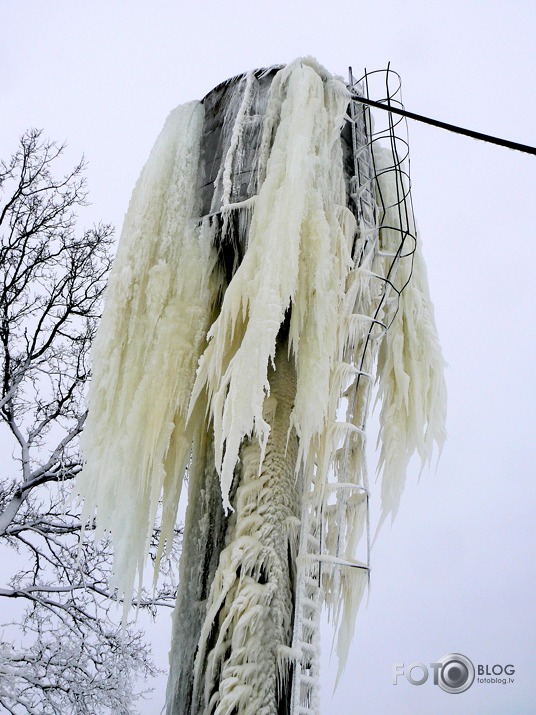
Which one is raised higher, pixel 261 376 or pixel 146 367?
pixel 146 367

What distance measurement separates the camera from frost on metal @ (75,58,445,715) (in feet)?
8.30

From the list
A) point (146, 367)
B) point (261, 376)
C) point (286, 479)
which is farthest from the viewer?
point (146, 367)

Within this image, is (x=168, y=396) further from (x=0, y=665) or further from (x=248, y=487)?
(x=0, y=665)

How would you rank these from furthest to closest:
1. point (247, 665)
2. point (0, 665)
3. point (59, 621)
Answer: point (59, 621) → point (0, 665) → point (247, 665)

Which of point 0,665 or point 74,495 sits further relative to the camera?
point 0,665

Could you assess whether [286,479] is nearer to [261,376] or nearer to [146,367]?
[261,376]

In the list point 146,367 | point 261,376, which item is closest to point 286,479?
point 261,376

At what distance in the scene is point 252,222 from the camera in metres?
2.86

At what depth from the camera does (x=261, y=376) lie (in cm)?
250

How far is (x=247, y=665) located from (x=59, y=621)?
14.2 feet

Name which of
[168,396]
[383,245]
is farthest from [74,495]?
[383,245]

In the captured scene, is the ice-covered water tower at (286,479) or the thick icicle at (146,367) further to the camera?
the thick icicle at (146,367)

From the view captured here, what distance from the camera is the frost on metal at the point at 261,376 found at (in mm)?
2531

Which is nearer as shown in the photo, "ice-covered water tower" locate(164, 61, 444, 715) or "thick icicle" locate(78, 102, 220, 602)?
"ice-covered water tower" locate(164, 61, 444, 715)
